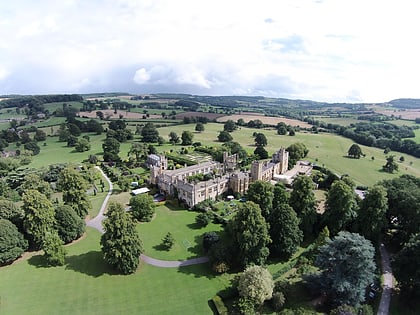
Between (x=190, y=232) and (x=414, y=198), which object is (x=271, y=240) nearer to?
(x=190, y=232)

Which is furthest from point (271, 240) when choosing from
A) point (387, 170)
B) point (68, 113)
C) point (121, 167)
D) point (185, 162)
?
point (68, 113)

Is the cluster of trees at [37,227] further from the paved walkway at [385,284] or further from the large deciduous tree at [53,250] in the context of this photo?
the paved walkway at [385,284]

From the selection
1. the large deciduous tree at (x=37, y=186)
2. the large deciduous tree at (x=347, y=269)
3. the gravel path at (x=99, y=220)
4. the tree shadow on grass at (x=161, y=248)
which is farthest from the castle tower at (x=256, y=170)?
the large deciduous tree at (x=37, y=186)

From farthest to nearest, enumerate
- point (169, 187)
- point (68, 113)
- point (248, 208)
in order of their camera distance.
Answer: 1. point (68, 113)
2. point (169, 187)
3. point (248, 208)

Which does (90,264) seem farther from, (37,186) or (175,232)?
(37,186)

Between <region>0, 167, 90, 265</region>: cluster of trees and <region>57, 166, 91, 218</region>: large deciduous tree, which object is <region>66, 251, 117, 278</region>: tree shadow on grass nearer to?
<region>0, 167, 90, 265</region>: cluster of trees

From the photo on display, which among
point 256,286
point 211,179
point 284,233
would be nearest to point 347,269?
point 284,233
